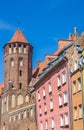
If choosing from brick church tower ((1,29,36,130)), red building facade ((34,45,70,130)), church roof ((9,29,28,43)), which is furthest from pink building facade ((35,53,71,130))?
church roof ((9,29,28,43))

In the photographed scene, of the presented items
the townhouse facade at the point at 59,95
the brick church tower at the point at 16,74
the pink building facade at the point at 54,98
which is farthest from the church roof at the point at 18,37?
the pink building facade at the point at 54,98

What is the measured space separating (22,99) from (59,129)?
46.9m

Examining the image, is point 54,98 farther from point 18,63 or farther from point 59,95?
point 18,63

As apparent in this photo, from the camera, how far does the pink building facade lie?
37.4 m

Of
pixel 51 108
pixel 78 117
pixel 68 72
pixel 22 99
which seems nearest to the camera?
pixel 78 117

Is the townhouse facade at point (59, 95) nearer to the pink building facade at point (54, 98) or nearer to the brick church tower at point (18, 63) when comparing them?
the pink building facade at point (54, 98)

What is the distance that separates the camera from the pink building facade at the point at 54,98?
37438 mm

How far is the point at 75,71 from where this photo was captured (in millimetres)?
34531

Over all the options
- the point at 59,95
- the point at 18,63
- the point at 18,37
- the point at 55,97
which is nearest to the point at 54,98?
the point at 55,97

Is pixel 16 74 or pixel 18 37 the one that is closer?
pixel 16 74

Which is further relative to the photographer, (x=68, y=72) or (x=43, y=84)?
(x=43, y=84)

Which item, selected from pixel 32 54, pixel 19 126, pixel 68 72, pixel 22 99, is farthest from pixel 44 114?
pixel 32 54

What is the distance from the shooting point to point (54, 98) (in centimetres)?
4128

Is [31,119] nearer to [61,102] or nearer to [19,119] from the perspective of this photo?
[19,119]
